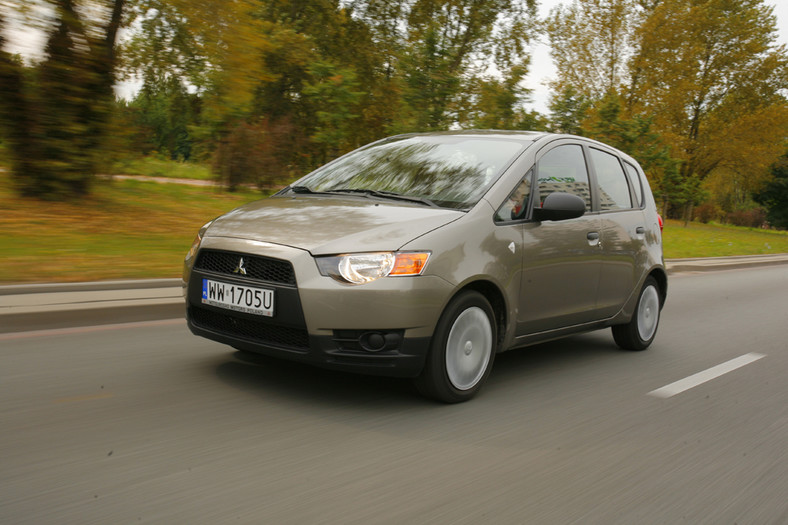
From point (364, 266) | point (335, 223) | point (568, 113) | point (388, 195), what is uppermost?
point (568, 113)

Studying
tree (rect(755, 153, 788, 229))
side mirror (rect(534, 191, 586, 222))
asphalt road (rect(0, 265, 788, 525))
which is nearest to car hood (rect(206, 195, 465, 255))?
side mirror (rect(534, 191, 586, 222))

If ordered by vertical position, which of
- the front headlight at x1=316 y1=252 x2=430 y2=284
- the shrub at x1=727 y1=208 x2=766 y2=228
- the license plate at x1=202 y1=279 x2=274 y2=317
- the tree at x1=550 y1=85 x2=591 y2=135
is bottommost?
the shrub at x1=727 y1=208 x2=766 y2=228

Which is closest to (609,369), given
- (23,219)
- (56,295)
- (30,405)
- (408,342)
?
(408,342)

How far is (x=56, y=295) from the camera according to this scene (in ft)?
20.1

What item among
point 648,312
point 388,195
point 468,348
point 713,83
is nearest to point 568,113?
point 648,312

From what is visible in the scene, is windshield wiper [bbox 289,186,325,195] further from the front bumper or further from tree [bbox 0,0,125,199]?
tree [bbox 0,0,125,199]

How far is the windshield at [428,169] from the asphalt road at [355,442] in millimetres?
1214

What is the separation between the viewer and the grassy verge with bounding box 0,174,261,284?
7285mm

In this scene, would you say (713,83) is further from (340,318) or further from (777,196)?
(340,318)

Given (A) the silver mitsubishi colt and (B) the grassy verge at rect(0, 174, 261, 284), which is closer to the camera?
(A) the silver mitsubishi colt

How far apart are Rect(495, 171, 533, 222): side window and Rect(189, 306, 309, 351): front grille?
142 centimetres

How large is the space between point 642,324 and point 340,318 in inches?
141

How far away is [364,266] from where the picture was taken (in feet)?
12.9

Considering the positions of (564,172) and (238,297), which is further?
(564,172)
